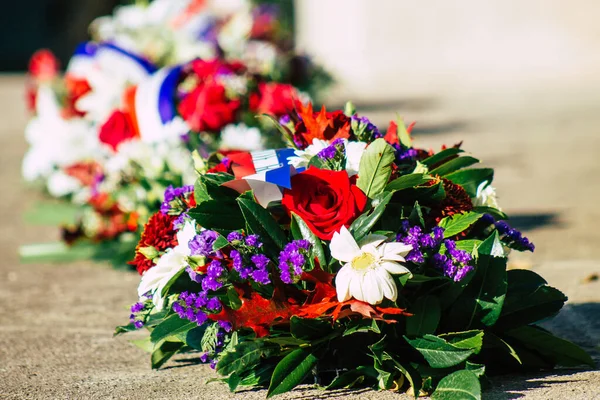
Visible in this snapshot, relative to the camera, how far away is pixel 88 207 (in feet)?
17.7

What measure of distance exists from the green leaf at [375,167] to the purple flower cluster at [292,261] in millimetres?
282

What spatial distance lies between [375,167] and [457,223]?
305 mm

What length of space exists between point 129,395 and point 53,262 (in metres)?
2.60

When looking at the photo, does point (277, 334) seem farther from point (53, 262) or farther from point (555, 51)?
point (555, 51)

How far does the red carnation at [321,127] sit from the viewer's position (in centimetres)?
295

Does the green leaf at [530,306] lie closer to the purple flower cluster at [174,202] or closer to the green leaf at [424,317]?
the green leaf at [424,317]

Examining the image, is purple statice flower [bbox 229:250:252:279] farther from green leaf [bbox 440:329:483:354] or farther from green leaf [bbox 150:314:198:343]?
green leaf [bbox 440:329:483:354]

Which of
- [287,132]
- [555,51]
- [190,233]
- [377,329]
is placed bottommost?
[377,329]

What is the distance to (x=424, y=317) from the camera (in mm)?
2559

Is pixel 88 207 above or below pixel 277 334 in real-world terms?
above

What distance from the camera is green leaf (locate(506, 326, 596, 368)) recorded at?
277cm

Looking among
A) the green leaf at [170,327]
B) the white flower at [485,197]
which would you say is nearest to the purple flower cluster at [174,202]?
the green leaf at [170,327]

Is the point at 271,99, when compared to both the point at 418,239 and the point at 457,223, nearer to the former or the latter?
the point at 457,223

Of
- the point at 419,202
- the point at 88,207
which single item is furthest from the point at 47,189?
the point at 419,202
